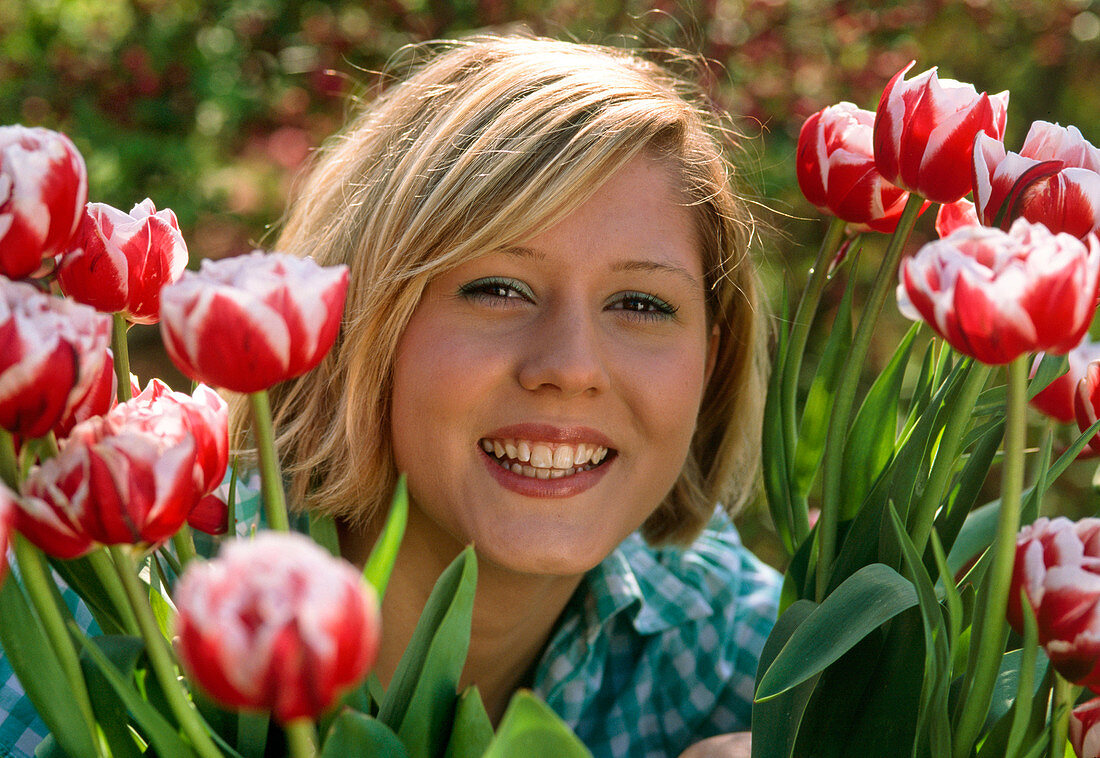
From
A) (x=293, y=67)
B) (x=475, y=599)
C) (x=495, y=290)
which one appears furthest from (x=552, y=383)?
(x=293, y=67)

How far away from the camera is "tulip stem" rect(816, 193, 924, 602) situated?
2.66 feet

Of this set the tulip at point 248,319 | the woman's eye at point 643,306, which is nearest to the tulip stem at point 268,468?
the tulip at point 248,319

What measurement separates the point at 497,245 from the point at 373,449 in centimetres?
30

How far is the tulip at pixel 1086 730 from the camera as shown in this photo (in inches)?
24.2

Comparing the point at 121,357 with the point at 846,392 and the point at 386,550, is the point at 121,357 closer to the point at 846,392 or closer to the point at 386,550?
the point at 386,550

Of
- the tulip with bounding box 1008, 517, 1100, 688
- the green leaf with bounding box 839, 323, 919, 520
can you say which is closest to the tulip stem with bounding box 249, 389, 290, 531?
the tulip with bounding box 1008, 517, 1100, 688

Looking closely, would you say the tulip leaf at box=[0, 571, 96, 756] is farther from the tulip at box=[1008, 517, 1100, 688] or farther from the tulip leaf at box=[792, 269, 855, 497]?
the tulip leaf at box=[792, 269, 855, 497]

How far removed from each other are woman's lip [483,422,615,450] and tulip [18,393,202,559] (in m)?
0.58

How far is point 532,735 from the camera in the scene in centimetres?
53

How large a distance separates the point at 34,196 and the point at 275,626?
282 millimetres

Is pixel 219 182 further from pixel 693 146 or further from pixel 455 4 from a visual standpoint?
pixel 693 146

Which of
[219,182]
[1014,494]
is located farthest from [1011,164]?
[219,182]

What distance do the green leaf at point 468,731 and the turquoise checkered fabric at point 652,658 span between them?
84cm

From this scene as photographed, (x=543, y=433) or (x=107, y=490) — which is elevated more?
(x=107, y=490)
